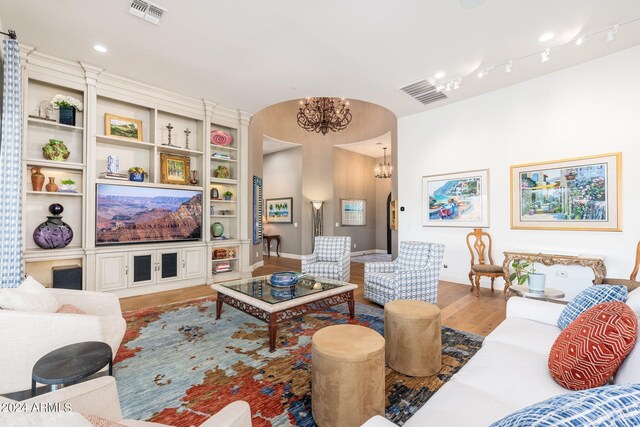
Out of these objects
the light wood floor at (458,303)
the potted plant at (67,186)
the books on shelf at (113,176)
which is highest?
the books on shelf at (113,176)

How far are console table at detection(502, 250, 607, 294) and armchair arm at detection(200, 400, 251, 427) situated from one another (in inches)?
138

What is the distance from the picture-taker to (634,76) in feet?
11.9

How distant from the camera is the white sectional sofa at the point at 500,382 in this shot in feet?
3.74

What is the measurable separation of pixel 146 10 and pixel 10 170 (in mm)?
2113

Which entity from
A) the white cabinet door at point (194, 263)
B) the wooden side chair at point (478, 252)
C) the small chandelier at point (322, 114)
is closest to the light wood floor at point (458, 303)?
the white cabinet door at point (194, 263)

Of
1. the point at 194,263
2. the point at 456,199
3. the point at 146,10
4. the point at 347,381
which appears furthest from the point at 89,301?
the point at 456,199

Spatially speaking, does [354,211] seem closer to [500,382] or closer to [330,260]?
[330,260]

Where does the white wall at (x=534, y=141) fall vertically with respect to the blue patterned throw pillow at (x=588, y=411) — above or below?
above

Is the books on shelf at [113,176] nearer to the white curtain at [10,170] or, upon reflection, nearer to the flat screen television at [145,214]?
the flat screen television at [145,214]

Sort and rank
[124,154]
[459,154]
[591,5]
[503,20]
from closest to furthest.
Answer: [591,5]
[503,20]
[124,154]
[459,154]

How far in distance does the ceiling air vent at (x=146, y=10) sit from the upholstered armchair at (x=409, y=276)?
3808 millimetres

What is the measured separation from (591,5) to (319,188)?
259 inches

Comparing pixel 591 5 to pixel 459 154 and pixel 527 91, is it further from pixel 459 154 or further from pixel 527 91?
pixel 459 154

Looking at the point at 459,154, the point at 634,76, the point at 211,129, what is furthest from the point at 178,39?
the point at 634,76
